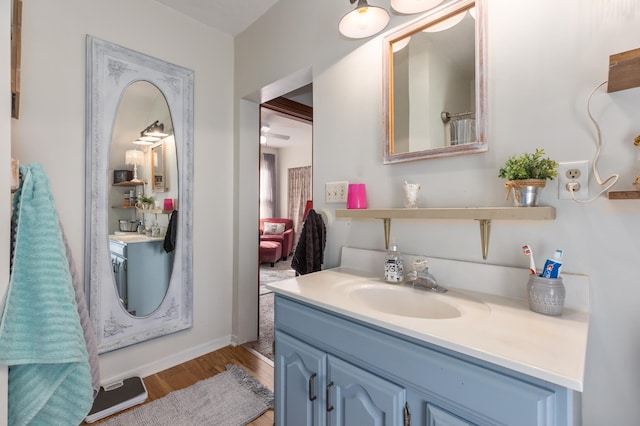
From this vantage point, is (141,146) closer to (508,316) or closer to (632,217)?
(508,316)

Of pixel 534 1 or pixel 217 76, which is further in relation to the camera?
pixel 217 76

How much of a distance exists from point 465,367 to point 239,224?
1904 millimetres

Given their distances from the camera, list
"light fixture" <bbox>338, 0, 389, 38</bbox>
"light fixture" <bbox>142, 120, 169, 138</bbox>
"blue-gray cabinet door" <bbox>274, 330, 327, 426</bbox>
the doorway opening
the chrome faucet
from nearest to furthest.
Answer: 1. "blue-gray cabinet door" <bbox>274, 330, 327, 426</bbox>
2. the chrome faucet
3. "light fixture" <bbox>338, 0, 389, 38</bbox>
4. "light fixture" <bbox>142, 120, 169, 138</bbox>
5. the doorway opening

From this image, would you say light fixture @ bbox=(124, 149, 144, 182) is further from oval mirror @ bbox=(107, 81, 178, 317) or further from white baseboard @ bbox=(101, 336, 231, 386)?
white baseboard @ bbox=(101, 336, 231, 386)

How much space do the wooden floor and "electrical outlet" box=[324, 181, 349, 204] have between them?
1.21 meters

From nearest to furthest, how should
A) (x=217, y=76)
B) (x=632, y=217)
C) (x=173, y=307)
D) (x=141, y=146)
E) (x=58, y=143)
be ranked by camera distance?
(x=632, y=217)
(x=58, y=143)
(x=141, y=146)
(x=173, y=307)
(x=217, y=76)

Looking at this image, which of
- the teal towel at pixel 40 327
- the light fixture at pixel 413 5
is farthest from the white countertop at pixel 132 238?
the light fixture at pixel 413 5

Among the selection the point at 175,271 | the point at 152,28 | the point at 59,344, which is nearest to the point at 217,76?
the point at 152,28

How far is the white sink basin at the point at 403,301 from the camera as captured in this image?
3.48 feet

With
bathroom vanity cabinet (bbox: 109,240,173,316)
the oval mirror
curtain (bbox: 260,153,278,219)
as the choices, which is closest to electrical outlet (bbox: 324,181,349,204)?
the oval mirror

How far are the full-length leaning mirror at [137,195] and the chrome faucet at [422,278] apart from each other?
161 cm

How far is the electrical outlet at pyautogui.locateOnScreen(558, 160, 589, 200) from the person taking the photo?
0.92 m

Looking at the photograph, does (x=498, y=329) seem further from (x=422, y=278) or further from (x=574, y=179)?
(x=574, y=179)

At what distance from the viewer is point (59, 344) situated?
104 cm
